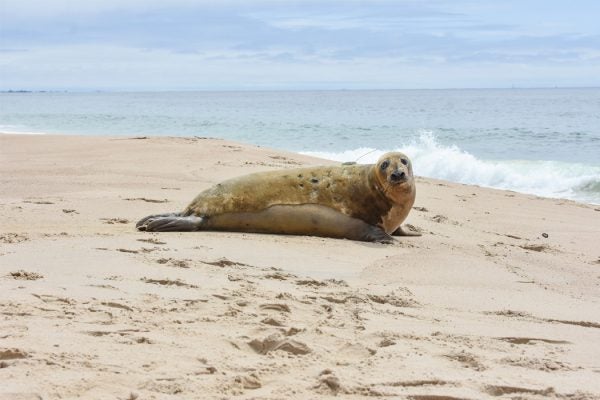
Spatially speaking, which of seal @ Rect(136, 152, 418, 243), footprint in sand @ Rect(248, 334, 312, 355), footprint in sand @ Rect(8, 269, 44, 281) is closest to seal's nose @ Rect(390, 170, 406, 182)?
seal @ Rect(136, 152, 418, 243)

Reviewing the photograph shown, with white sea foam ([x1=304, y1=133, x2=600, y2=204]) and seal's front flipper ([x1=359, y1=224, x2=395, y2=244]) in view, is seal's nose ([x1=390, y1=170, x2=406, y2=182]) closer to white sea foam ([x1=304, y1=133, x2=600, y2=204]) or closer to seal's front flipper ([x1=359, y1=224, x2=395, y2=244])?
seal's front flipper ([x1=359, y1=224, x2=395, y2=244])

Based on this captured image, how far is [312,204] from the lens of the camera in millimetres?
6461

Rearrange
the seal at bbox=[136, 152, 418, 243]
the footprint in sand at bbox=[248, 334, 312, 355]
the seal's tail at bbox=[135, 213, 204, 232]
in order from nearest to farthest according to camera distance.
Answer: the footprint in sand at bbox=[248, 334, 312, 355] → the seal's tail at bbox=[135, 213, 204, 232] → the seal at bbox=[136, 152, 418, 243]

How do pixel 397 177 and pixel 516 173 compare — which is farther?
pixel 516 173

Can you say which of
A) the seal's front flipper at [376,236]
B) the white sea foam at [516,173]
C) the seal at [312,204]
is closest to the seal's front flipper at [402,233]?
the seal at [312,204]

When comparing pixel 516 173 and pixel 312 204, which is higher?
pixel 312 204

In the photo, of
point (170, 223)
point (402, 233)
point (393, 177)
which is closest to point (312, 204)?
point (393, 177)

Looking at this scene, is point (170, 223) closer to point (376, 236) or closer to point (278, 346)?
point (376, 236)

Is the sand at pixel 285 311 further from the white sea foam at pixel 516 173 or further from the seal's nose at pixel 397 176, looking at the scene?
the white sea foam at pixel 516 173

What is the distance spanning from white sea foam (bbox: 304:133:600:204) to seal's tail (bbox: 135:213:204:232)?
593cm

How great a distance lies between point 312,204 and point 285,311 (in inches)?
106

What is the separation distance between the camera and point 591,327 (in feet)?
13.0

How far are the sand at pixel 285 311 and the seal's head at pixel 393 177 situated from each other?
0.42 m

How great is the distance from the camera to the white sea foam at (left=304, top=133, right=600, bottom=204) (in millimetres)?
12555
